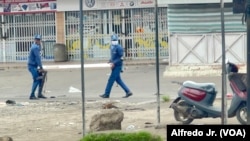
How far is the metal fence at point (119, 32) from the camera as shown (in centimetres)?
3309

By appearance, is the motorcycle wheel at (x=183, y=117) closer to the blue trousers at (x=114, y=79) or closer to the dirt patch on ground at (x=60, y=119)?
the dirt patch on ground at (x=60, y=119)

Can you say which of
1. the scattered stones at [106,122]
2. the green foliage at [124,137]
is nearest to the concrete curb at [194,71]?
the scattered stones at [106,122]

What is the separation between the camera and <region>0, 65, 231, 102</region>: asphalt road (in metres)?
20.3

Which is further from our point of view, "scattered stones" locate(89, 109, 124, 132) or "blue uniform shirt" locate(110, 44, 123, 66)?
"blue uniform shirt" locate(110, 44, 123, 66)

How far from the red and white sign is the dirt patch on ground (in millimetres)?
16152

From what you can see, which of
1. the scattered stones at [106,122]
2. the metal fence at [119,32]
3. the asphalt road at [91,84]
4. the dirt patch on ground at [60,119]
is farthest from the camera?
the metal fence at [119,32]

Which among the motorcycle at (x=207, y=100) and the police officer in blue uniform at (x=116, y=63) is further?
the police officer in blue uniform at (x=116, y=63)

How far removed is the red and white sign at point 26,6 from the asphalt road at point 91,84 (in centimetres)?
405

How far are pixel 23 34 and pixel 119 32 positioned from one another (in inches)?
192

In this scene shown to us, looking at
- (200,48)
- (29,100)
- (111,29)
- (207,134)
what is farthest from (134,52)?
(207,134)

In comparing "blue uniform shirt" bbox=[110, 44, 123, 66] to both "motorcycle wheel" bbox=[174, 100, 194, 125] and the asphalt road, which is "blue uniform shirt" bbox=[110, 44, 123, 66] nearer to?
the asphalt road

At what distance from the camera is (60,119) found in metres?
14.8

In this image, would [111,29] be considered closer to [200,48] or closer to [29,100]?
[200,48]

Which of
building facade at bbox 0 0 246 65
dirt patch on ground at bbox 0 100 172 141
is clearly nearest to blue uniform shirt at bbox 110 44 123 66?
dirt patch on ground at bbox 0 100 172 141
